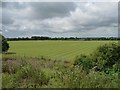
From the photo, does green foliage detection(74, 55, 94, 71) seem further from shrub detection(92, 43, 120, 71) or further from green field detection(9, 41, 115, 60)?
green field detection(9, 41, 115, 60)

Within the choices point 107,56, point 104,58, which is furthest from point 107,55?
point 104,58

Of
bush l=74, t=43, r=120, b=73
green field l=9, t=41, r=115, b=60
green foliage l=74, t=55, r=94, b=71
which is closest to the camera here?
bush l=74, t=43, r=120, b=73

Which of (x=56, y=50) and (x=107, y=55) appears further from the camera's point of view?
(x=56, y=50)

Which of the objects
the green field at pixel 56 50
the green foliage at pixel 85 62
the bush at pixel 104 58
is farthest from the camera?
the green field at pixel 56 50

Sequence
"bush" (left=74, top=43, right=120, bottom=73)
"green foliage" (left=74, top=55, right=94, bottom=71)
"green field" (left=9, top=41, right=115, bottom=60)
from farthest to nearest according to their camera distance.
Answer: "green field" (left=9, top=41, right=115, bottom=60)
"green foliage" (left=74, top=55, right=94, bottom=71)
"bush" (left=74, top=43, right=120, bottom=73)

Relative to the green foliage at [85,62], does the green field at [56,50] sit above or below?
below

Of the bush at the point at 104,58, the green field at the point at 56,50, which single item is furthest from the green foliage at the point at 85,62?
the green field at the point at 56,50

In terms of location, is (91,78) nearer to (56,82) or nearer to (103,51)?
(56,82)

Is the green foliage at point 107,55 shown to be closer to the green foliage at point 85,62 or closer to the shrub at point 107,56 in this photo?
the shrub at point 107,56

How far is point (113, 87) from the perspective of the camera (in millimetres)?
6836

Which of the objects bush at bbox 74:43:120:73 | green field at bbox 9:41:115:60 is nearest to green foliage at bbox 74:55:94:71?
bush at bbox 74:43:120:73

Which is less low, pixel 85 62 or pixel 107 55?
pixel 107 55

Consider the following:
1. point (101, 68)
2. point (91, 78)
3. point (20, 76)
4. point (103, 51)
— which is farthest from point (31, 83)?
point (103, 51)

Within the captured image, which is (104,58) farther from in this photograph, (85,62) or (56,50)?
(56,50)
